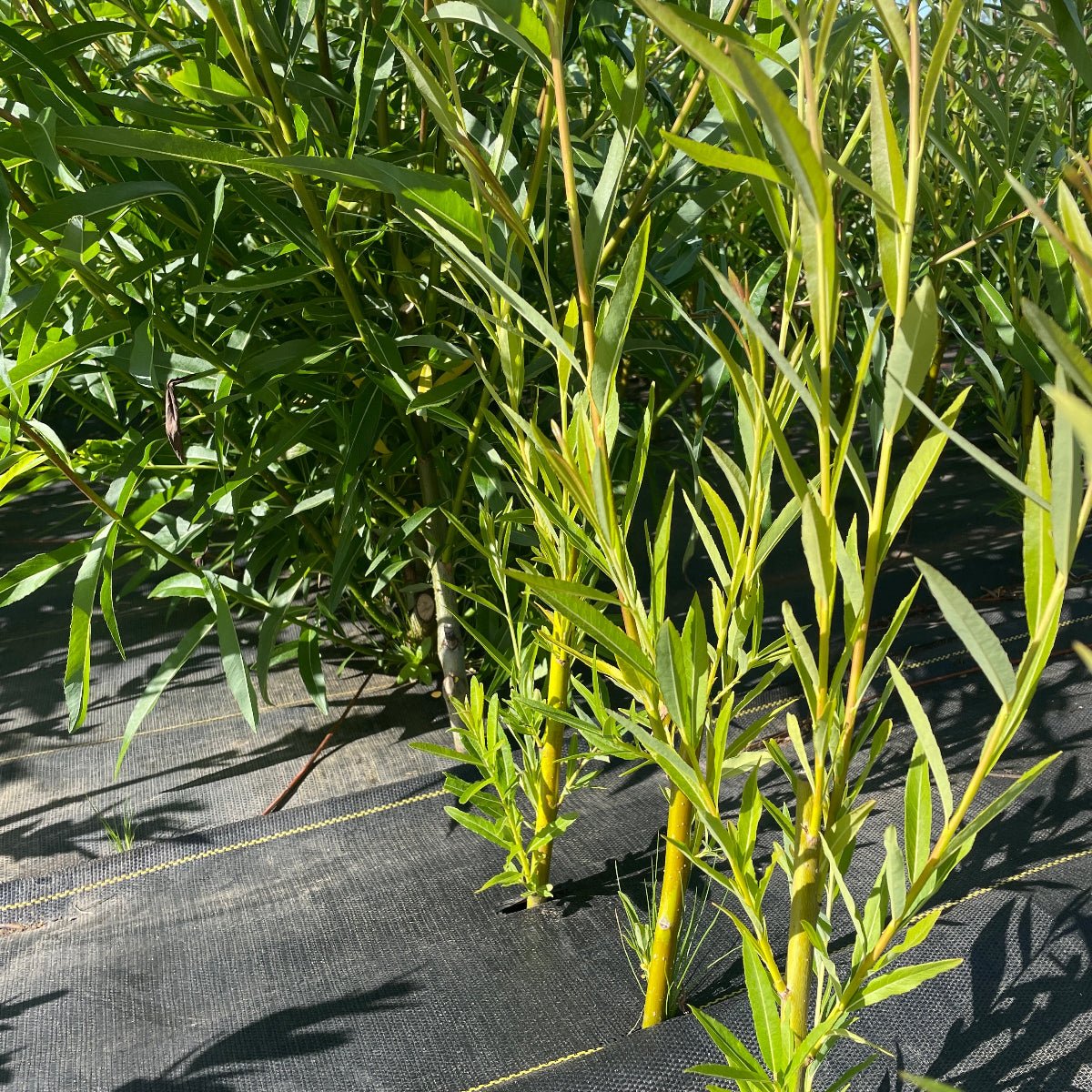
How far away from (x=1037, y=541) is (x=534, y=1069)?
1.85 ft

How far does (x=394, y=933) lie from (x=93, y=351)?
612 mm

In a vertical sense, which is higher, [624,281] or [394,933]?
[624,281]

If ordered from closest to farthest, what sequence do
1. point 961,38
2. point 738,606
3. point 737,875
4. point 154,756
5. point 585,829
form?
point 737,875 < point 738,606 < point 585,829 < point 154,756 < point 961,38

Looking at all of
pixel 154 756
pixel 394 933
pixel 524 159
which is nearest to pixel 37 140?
pixel 524 159

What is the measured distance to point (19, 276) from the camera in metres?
1.00

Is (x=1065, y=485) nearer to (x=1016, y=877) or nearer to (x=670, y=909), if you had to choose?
(x=670, y=909)

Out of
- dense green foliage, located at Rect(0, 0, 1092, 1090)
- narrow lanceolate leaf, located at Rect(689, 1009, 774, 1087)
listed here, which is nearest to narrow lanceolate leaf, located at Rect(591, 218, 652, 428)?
dense green foliage, located at Rect(0, 0, 1092, 1090)

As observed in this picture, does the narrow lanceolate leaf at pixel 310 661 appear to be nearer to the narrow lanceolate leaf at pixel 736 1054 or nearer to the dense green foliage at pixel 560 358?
the dense green foliage at pixel 560 358

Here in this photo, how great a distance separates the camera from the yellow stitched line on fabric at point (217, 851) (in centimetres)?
105

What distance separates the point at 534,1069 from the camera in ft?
2.51

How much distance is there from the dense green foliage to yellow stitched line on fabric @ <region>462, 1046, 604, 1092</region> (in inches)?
3.2

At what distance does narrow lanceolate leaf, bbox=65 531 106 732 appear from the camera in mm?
916

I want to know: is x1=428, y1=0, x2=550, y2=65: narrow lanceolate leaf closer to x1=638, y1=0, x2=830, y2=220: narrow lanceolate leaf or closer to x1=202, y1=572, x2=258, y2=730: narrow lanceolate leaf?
x1=638, y1=0, x2=830, y2=220: narrow lanceolate leaf

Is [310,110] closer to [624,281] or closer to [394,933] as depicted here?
[624,281]
